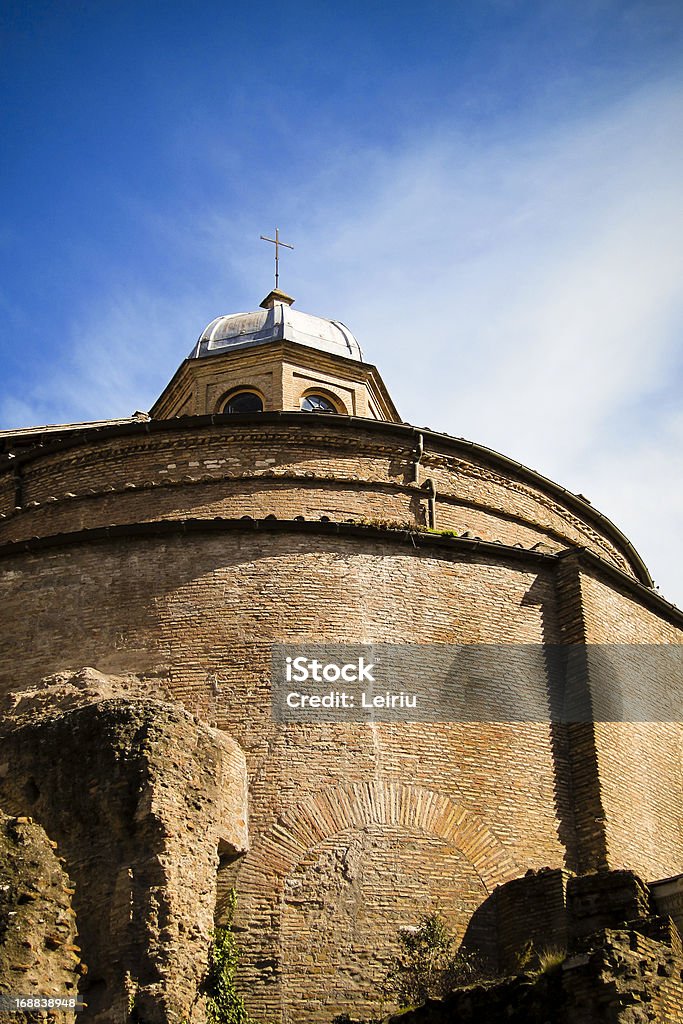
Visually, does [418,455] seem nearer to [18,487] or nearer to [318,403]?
[18,487]

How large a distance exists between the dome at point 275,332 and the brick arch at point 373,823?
12400 millimetres

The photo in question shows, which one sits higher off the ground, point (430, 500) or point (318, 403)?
point (318, 403)

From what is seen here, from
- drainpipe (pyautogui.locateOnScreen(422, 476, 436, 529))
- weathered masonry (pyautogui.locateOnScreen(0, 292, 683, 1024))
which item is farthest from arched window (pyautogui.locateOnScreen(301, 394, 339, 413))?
drainpipe (pyautogui.locateOnScreen(422, 476, 436, 529))

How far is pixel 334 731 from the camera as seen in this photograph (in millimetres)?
16297

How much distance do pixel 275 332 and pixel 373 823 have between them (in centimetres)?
1308

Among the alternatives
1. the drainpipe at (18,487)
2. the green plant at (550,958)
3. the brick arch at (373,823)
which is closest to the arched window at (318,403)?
the drainpipe at (18,487)

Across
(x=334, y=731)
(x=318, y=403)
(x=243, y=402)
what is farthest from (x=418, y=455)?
(x=243, y=402)

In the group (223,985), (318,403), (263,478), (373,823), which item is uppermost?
(318,403)

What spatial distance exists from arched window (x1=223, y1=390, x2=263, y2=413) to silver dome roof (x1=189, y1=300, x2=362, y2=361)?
102 cm

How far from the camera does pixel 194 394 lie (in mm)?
25906

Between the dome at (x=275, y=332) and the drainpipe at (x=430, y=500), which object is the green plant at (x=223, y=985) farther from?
the dome at (x=275, y=332)

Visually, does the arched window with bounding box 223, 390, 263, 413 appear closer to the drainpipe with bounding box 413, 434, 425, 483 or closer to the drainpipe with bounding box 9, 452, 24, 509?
the drainpipe with bounding box 9, 452, 24, 509

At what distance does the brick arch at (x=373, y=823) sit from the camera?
50.5 ft

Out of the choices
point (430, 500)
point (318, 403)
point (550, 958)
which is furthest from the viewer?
point (318, 403)
